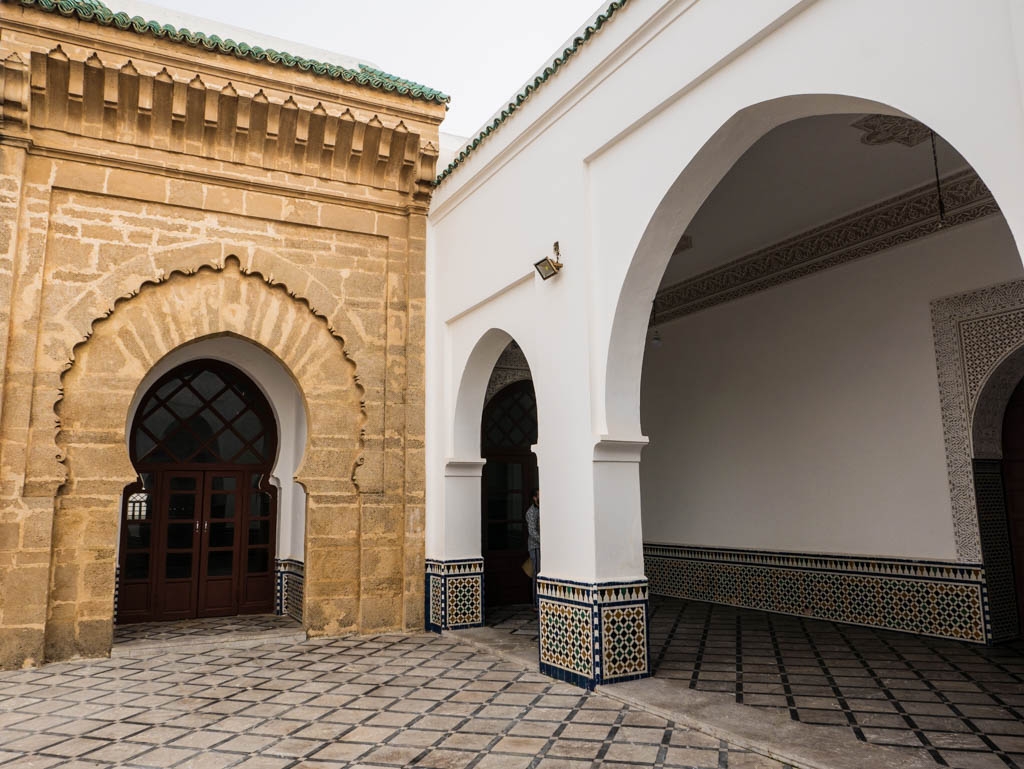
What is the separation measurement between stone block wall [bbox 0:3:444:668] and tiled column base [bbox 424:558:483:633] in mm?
99

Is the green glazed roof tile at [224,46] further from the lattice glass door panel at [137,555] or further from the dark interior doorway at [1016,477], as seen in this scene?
the dark interior doorway at [1016,477]

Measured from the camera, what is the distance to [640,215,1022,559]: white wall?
4.58 m

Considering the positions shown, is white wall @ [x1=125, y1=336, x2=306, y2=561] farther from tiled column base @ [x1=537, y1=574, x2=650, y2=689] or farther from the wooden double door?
tiled column base @ [x1=537, y1=574, x2=650, y2=689]

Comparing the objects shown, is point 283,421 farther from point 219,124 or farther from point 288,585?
point 219,124

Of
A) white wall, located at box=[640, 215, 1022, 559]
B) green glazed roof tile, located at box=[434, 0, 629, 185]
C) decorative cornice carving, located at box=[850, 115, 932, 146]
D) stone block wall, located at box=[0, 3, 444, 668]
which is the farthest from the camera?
white wall, located at box=[640, 215, 1022, 559]

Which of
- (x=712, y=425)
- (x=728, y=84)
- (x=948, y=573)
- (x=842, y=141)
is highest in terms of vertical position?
(x=842, y=141)

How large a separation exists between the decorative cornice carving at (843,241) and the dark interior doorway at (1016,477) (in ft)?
3.55

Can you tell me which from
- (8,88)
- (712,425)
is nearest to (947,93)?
(712,425)

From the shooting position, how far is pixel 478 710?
10.5 feet

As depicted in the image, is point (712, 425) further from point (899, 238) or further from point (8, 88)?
point (8, 88)

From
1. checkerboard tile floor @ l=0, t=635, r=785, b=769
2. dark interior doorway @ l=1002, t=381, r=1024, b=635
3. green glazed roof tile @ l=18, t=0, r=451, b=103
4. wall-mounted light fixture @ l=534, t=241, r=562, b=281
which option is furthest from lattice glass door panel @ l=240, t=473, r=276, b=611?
dark interior doorway @ l=1002, t=381, r=1024, b=635

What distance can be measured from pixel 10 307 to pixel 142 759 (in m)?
2.68

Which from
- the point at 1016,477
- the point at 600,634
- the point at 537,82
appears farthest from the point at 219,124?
the point at 1016,477

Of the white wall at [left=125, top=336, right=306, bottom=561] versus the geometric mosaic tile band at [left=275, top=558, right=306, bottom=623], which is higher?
the white wall at [left=125, top=336, right=306, bottom=561]
